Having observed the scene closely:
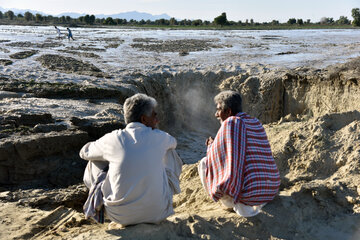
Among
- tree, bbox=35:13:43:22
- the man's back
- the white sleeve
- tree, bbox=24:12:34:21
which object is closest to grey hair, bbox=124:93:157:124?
the white sleeve

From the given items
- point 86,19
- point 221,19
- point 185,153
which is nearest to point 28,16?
point 86,19

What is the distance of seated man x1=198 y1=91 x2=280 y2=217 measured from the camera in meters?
2.91

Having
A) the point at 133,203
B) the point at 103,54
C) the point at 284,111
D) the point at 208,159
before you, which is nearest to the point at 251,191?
the point at 208,159

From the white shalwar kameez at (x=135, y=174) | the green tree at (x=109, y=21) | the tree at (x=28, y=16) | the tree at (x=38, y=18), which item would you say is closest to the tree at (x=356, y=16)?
the green tree at (x=109, y=21)

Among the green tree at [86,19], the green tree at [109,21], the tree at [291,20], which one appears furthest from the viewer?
the tree at [291,20]

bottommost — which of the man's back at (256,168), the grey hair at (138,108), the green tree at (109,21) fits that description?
the man's back at (256,168)

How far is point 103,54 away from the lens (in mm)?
15242

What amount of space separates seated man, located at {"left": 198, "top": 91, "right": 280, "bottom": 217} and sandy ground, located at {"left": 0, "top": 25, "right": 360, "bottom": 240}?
200 millimetres

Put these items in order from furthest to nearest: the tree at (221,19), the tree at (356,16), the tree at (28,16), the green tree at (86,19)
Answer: the tree at (28,16)
the green tree at (86,19)
the tree at (356,16)
the tree at (221,19)

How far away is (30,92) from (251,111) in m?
Answer: 6.23

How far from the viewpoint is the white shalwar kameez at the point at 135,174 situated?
262cm

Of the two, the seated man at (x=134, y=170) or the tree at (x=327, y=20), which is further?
the tree at (x=327, y=20)

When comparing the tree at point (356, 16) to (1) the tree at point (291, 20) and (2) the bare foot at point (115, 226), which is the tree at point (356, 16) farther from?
(2) the bare foot at point (115, 226)

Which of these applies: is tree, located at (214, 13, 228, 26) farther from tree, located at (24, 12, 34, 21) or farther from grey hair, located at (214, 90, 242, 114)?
grey hair, located at (214, 90, 242, 114)
